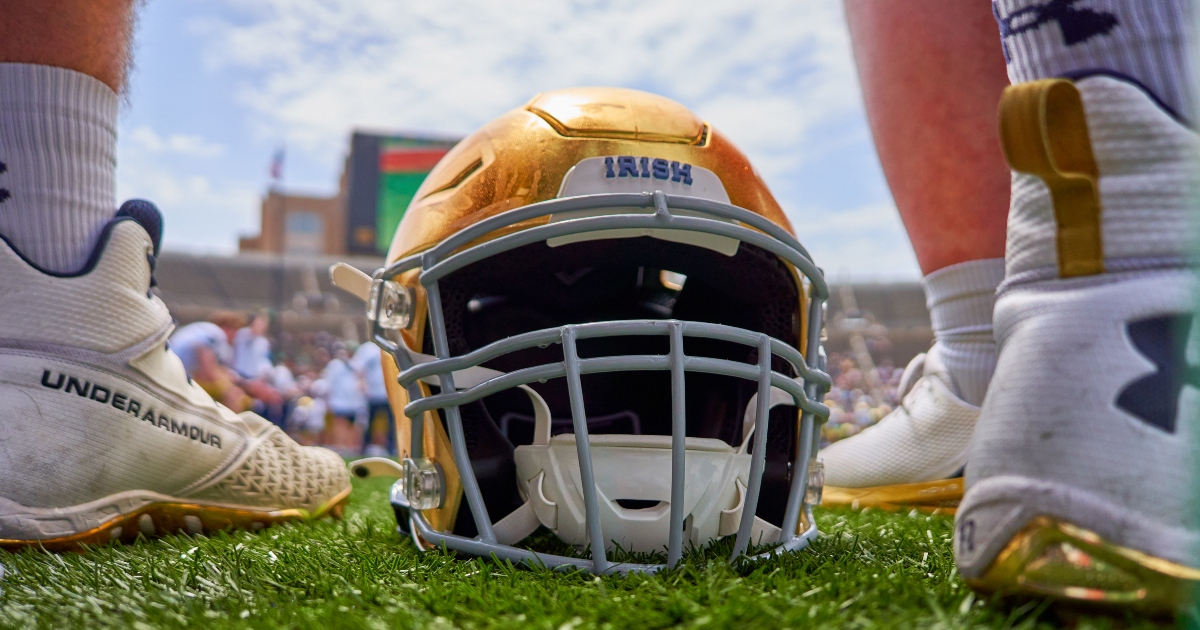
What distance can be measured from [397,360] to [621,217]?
369 mm

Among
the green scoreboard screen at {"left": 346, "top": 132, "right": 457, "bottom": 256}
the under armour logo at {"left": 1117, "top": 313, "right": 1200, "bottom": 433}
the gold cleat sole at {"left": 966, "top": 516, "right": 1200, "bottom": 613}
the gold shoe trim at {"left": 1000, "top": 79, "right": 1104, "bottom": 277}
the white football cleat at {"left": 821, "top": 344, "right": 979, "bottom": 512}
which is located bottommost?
the white football cleat at {"left": 821, "top": 344, "right": 979, "bottom": 512}

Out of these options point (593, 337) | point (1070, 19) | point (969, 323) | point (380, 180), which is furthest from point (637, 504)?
point (380, 180)

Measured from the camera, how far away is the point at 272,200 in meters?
26.2

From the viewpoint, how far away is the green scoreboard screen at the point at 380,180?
1738 centimetres

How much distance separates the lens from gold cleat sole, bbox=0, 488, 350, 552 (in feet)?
3.45

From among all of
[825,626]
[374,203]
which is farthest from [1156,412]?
[374,203]

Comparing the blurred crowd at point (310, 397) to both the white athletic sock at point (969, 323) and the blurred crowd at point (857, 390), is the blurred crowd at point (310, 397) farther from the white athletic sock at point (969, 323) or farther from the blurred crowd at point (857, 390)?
the blurred crowd at point (857, 390)

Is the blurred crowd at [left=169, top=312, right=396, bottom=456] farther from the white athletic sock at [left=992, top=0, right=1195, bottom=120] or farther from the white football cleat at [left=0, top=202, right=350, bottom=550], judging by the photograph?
the white athletic sock at [left=992, top=0, right=1195, bottom=120]

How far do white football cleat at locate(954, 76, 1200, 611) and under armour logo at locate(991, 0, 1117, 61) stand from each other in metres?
0.04

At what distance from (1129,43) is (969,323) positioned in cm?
91

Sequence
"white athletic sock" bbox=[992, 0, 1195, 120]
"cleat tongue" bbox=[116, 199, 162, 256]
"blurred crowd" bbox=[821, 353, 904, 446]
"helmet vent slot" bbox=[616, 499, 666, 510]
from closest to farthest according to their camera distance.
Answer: "white athletic sock" bbox=[992, 0, 1195, 120] → "helmet vent slot" bbox=[616, 499, 666, 510] → "cleat tongue" bbox=[116, 199, 162, 256] → "blurred crowd" bbox=[821, 353, 904, 446]

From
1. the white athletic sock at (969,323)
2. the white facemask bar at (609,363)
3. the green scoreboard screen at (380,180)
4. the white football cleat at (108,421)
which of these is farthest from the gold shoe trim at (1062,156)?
the green scoreboard screen at (380,180)

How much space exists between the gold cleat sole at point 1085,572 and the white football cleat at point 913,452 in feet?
2.97

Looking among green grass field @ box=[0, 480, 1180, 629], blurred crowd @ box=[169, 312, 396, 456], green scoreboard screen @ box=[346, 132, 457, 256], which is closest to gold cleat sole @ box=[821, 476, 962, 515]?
green grass field @ box=[0, 480, 1180, 629]
